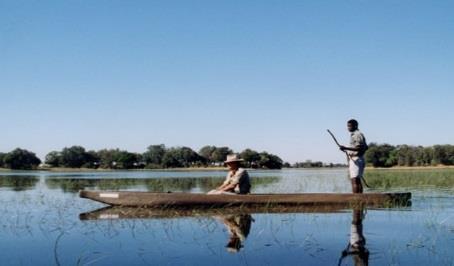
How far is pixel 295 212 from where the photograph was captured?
13766 millimetres

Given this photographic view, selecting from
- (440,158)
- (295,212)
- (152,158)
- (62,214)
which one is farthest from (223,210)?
(152,158)

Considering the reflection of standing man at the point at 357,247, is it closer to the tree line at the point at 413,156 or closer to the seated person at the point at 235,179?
the seated person at the point at 235,179

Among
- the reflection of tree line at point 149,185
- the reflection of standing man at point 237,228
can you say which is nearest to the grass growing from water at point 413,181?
the reflection of tree line at point 149,185

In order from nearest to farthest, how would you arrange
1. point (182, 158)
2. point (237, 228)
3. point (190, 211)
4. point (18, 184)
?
point (237, 228), point (190, 211), point (18, 184), point (182, 158)

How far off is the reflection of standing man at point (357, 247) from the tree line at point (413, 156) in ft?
413

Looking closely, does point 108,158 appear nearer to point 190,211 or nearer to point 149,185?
point 149,185

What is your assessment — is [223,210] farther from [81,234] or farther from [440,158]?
[440,158]

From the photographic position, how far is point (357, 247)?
320 inches

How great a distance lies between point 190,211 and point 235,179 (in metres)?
1.63

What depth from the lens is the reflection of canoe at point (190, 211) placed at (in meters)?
13.4

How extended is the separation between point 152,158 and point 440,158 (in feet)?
303

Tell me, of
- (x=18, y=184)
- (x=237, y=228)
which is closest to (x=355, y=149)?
(x=237, y=228)

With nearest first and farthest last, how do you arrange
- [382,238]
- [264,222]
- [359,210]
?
[382,238]
[264,222]
[359,210]

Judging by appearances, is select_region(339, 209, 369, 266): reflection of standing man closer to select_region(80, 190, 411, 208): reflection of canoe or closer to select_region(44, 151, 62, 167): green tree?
select_region(80, 190, 411, 208): reflection of canoe
